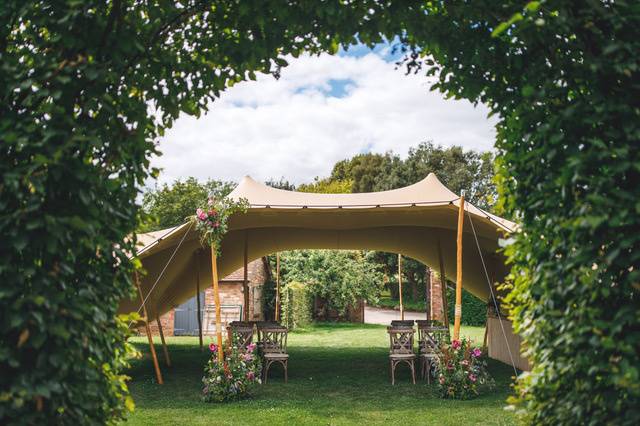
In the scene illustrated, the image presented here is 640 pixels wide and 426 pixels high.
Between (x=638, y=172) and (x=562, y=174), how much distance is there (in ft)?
1.03

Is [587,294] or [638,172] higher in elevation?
[638,172]

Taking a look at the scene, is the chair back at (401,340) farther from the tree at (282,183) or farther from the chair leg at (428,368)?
the tree at (282,183)

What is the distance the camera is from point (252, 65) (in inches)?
116

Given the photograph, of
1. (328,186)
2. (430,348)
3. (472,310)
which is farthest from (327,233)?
(328,186)

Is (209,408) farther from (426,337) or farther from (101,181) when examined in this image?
(101,181)

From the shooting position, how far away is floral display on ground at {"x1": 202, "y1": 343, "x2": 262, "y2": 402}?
6676mm

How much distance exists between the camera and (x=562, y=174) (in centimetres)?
230

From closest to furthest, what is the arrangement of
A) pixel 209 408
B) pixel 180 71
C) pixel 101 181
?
1. pixel 101 181
2. pixel 180 71
3. pixel 209 408

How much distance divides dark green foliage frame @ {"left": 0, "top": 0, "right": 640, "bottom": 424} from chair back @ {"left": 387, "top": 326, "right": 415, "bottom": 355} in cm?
542

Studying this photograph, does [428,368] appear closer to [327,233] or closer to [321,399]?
[321,399]

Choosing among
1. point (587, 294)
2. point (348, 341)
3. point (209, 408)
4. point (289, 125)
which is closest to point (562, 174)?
point (587, 294)

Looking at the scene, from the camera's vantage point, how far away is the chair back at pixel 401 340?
809 cm

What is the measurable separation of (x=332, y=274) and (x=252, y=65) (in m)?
17.0

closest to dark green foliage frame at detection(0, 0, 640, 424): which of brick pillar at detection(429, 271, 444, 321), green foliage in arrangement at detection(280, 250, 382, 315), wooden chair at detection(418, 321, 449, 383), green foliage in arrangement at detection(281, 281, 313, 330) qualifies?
wooden chair at detection(418, 321, 449, 383)
